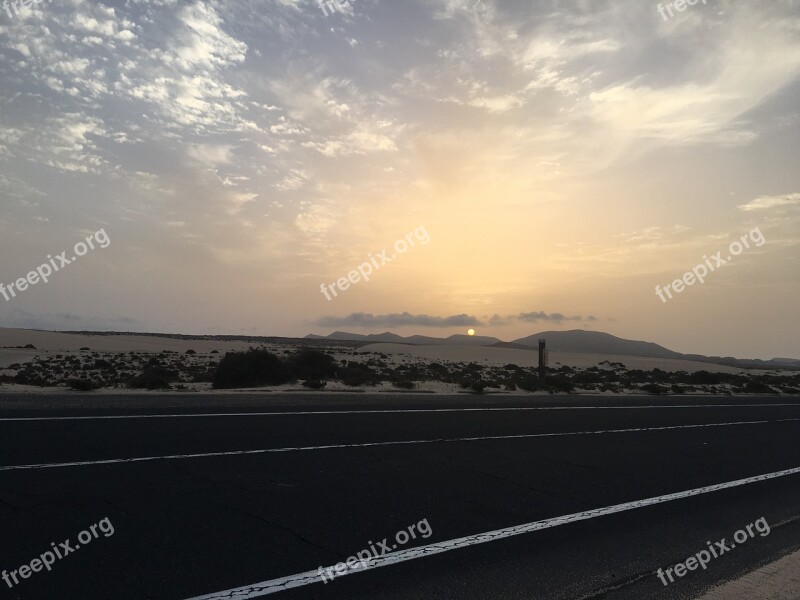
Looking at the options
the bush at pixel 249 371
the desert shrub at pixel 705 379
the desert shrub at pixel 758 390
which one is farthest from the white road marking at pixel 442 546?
the desert shrub at pixel 705 379

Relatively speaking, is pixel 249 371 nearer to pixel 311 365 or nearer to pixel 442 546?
pixel 311 365

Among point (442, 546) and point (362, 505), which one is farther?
point (362, 505)

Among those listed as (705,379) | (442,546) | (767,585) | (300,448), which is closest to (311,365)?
(300,448)

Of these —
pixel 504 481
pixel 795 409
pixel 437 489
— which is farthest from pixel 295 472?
pixel 795 409

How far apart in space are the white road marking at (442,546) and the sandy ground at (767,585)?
1.86 m

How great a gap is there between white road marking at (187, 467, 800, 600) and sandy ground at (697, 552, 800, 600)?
1.86 metres

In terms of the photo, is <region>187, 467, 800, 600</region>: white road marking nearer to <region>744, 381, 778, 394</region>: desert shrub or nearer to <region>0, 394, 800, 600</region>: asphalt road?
<region>0, 394, 800, 600</region>: asphalt road

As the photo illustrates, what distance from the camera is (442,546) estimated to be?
612cm

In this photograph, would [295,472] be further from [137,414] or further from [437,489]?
[137,414]

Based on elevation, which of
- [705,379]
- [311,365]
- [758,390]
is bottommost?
[758,390]

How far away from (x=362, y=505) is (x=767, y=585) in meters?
4.09

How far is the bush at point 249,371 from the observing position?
29719 millimetres

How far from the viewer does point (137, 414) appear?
13188 mm

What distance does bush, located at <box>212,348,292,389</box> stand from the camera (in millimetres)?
29719
